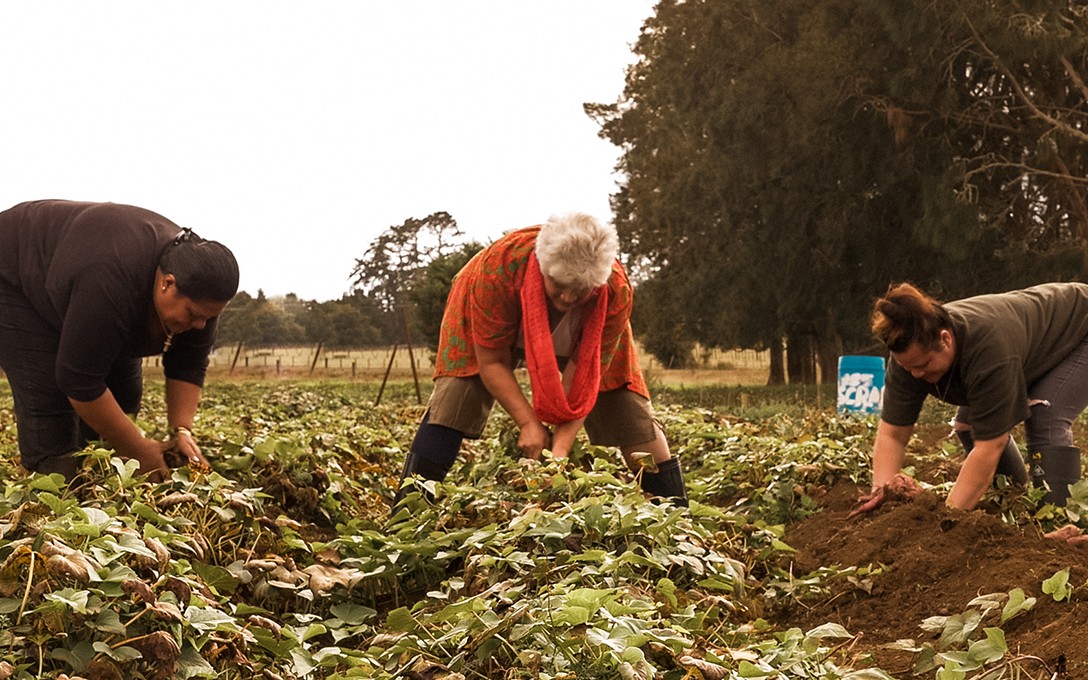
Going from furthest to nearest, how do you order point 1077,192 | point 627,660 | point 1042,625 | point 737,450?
point 1077,192 → point 737,450 → point 1042,625 → point 627,660

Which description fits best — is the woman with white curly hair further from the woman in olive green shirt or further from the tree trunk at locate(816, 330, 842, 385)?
the tree trunk at locate(816, 330, 842, 385)

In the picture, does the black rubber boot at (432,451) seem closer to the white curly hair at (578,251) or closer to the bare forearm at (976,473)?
the white curly hair at (578,251)

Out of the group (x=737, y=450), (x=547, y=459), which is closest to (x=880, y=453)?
(x=547, y=459)

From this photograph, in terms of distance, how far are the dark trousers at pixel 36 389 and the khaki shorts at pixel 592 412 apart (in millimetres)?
1348

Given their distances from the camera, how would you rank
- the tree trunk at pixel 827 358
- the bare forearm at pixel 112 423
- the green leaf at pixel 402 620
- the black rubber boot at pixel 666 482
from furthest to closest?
the tree trunk at pixel 827 358 → the black rubber boot at pixel 666 482 → the bare forearm at pixel 112 423 → the green leaf at pixel 402 620

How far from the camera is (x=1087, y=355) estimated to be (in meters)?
4.61

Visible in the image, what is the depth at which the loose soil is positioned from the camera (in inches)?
125

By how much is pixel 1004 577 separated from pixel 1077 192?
18.5m

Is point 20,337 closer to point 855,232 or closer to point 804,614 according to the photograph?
point 804,614

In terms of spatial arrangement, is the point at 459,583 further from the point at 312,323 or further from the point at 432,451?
the point at 312,323

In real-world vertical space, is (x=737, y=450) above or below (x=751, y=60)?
below

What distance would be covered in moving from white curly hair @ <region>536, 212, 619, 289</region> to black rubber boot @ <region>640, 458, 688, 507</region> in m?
1.06

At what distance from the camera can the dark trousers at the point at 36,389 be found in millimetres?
4348

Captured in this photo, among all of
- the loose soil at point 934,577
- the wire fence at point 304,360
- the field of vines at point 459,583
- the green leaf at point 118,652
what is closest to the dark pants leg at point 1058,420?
the field of vines at point 459,583
